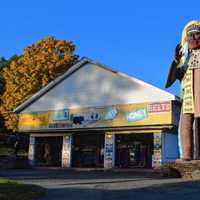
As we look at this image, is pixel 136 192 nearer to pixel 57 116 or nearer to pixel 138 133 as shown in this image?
pixel 138 133

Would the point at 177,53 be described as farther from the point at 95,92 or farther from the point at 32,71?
the point at 32,71

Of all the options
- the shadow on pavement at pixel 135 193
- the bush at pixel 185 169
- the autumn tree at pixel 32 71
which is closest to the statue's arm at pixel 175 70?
the bush at pixel 185 169

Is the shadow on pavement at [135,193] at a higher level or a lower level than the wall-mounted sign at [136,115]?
lower

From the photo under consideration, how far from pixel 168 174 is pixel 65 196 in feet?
23.2

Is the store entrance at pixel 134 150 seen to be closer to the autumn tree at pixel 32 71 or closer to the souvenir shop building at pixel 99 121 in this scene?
the souvenir shop building at pixel 99 121

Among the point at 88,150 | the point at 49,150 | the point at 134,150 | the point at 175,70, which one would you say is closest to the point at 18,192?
the point at 175,70

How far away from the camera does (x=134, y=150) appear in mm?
35812

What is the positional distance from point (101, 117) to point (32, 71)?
56.3ft

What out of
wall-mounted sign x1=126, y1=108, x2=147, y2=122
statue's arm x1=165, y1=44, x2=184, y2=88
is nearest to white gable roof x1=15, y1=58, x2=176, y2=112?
wall-mounted sign x1=126, y1=108, x2=147, y2=122

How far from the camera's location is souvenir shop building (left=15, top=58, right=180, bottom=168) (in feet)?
100

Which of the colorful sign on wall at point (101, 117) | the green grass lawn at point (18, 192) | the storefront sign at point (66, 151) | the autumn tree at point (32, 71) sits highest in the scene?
the autumn tree at point (32, 71)

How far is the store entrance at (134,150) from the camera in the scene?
1372 inches

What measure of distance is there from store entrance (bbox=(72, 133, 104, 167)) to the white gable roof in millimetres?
3110

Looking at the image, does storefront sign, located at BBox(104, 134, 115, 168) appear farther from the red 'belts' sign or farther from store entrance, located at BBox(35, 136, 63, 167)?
store entrance, located at BBox(35, 136, 63, 167)
